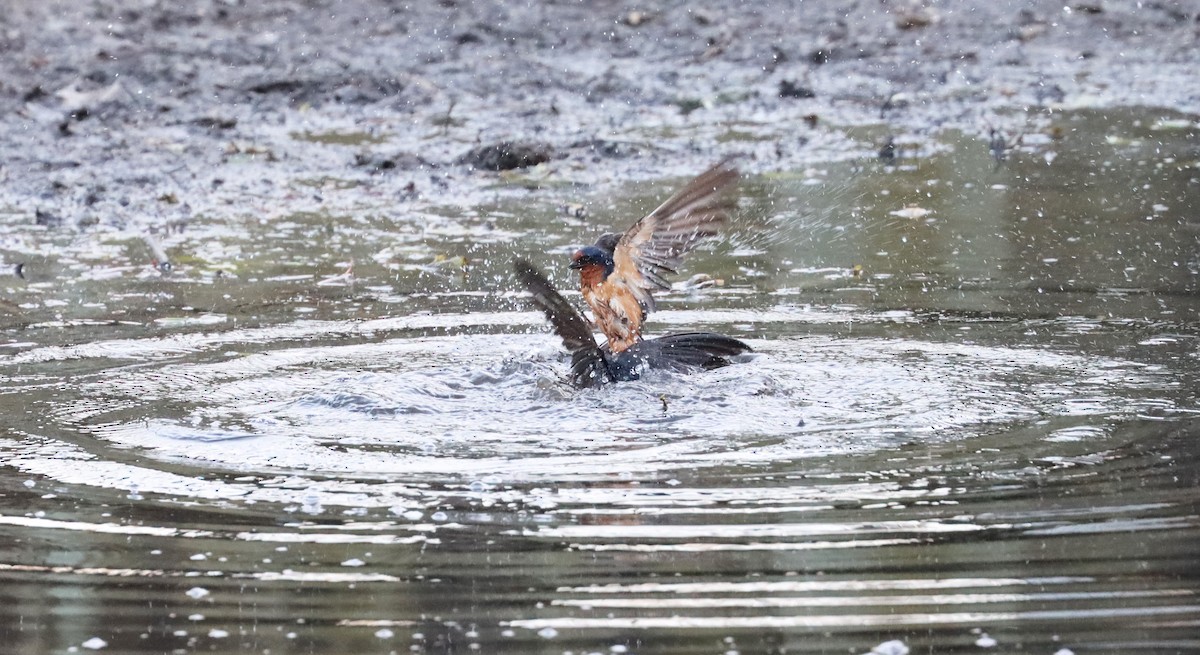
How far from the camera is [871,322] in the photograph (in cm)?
652

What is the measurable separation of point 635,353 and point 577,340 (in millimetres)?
217

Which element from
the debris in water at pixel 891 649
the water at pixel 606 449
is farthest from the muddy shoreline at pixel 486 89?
the debris in water at pixel 891 649

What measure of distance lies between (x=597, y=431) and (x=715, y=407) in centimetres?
48

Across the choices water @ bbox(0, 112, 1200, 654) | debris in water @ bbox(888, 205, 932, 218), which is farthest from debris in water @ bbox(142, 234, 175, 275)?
debris in water @ bbox(888, 205, 932, 218)

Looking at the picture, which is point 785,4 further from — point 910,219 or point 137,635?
point 137,635

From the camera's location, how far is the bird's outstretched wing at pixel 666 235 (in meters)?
5.98

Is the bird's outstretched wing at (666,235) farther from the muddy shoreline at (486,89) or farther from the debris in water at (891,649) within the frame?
the muddy shoreline at (486,89)

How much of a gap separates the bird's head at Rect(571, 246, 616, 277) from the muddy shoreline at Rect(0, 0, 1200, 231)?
153 inches

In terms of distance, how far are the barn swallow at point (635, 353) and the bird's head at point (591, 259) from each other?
0.14m

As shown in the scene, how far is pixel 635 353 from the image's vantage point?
587 cm

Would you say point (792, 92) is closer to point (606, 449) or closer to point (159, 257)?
point (159, 257)

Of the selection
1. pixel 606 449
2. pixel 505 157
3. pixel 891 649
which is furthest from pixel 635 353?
pixel 505 157

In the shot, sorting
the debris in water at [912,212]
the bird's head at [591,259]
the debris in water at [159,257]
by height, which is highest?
the bird's head at [591,259]

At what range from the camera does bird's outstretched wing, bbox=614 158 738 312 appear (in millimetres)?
5977
